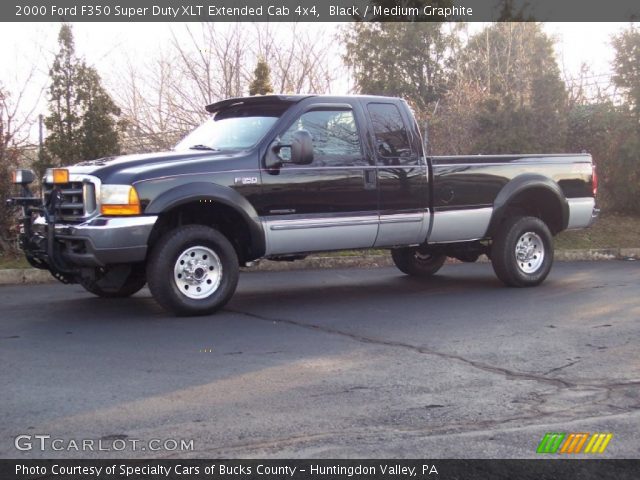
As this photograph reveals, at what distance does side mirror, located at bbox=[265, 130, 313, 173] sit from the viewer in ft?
25.5

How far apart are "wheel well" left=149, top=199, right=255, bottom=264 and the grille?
2.06ft

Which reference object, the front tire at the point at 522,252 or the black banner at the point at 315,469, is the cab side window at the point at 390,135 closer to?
the front tire at the point at 522,252

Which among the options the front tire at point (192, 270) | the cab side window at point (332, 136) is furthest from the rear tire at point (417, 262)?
the front tire at point (192, 270)

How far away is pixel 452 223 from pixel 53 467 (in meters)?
6.17

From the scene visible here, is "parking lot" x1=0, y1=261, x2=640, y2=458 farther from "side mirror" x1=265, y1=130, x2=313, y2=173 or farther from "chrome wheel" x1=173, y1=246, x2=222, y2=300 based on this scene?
Result: "side mirror" x1=265, y1=130, x2=313, y2=173

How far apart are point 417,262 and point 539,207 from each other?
1.76m

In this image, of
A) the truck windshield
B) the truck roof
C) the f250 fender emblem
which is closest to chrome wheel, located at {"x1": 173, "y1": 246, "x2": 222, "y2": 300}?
the f250 fender emblem

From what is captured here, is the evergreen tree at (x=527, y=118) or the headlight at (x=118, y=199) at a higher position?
the evergreen tree at (x=527, y=118)

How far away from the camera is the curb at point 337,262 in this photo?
10.4 metres

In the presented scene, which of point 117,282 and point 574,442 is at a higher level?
point 117,282

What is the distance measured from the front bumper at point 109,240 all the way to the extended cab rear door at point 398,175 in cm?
260

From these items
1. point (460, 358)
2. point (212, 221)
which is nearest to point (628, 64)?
point (212, 221)

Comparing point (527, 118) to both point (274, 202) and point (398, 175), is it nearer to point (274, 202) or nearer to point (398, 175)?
point (398, 175)

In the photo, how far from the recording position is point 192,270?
7.60m
